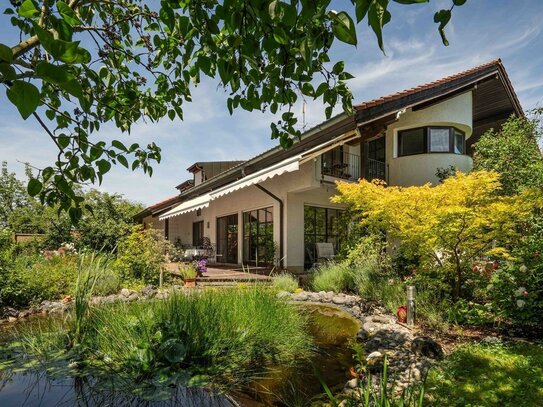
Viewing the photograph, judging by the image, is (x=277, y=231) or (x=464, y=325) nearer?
(x=464, y=325)

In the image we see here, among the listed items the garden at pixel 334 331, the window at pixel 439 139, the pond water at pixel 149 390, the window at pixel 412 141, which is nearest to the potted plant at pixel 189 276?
the garden at pixel 334 331

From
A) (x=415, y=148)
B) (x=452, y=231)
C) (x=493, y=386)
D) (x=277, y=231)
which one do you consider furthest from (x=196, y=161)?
(x=493, y=386)

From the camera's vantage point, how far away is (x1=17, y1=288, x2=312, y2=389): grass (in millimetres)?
5484

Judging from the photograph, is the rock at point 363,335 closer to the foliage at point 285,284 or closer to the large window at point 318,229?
the foliage at point 285,284

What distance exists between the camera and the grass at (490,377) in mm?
4285

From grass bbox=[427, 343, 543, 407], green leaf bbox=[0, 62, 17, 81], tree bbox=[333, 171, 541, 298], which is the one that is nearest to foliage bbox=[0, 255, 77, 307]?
tree bbox=[333, 171, 541, 298]

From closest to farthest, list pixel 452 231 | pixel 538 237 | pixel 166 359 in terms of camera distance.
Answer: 1. pixel 166 359
2. pixel 538 237
3. pixel 452 231

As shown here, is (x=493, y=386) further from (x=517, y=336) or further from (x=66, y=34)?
(x=66, y=34)

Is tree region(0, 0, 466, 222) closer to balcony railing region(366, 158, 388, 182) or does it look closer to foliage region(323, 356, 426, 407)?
foliage region(323, 356, 426, 407)

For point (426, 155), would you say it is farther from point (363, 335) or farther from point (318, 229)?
point (363, 335)

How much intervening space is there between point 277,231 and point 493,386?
12562mm

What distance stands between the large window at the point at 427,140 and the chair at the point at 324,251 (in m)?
6.38

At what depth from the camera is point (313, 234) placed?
1788 centimetres

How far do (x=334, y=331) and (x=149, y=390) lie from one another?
4.86 metres
